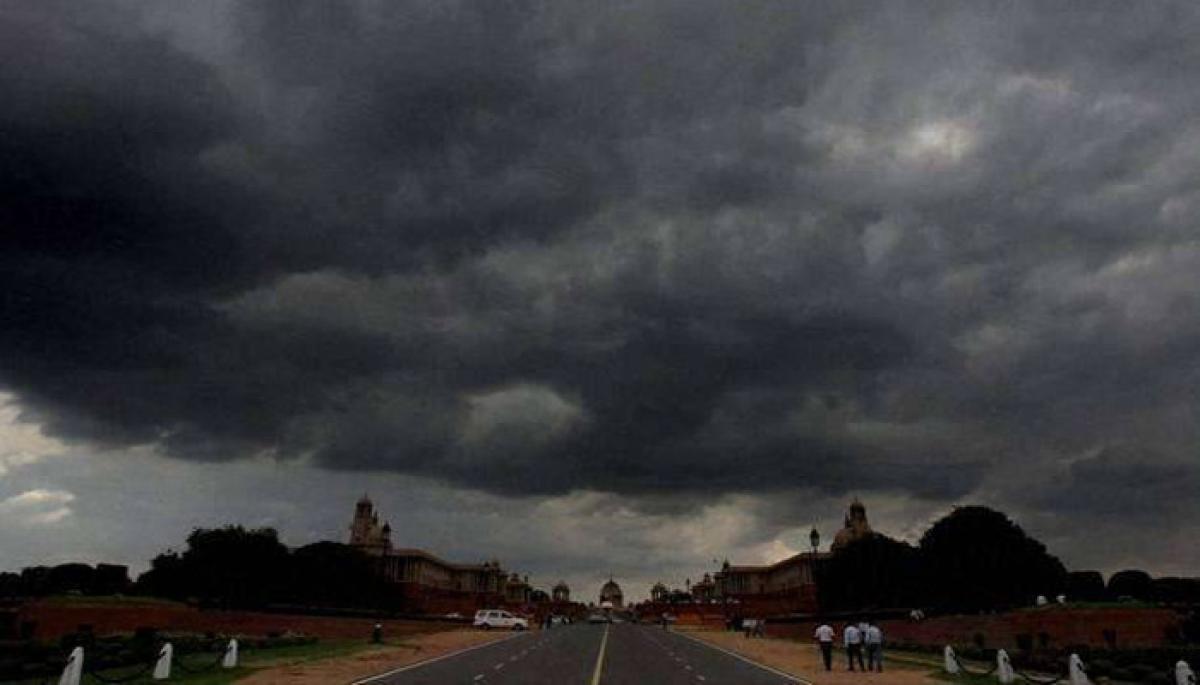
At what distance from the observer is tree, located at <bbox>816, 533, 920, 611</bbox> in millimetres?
98875

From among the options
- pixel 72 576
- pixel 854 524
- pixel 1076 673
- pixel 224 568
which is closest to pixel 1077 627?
pixel 1076 673

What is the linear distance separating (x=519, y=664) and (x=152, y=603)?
26830 mm

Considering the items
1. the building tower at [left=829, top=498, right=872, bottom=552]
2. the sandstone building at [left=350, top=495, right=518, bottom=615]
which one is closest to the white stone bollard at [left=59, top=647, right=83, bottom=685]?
the sandstone building at [left=350, top=495, right=518, bottom=615]

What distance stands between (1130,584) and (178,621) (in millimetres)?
102769

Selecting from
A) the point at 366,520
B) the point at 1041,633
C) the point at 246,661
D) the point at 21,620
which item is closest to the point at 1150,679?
the point at 1041,633

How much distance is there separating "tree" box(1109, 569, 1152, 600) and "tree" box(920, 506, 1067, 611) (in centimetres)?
623

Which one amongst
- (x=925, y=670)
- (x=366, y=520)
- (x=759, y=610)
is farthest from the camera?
(x=366, y=520)

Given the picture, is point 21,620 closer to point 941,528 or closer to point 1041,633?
point 1041,633

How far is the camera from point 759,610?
142 metres

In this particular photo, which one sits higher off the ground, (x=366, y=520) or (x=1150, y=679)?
(x=366, y=520)

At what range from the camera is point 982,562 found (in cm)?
9612

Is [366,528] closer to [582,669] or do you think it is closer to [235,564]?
[235,564]

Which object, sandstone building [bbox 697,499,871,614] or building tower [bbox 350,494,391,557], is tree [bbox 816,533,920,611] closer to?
sandstone building [bbox 697,499,871,614]

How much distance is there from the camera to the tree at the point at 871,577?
98875 millimetres
